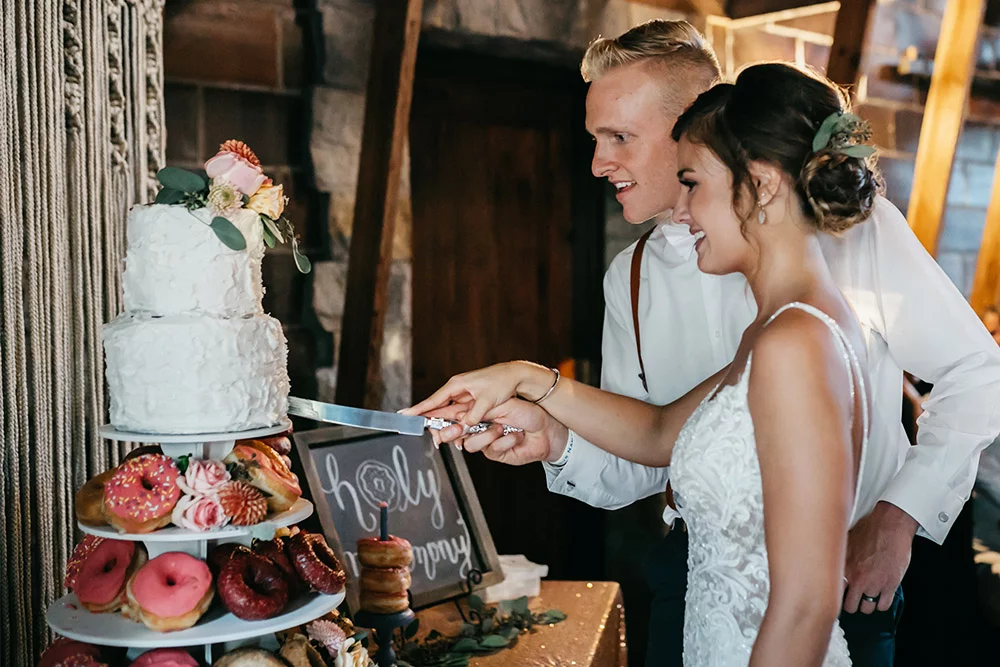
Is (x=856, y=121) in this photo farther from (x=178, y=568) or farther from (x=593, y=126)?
(x=178, y=568)

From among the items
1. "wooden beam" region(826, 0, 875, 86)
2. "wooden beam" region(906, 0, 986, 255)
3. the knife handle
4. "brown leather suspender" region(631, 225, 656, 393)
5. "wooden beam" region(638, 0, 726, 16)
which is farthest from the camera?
"wooden beam" region(638, 0, 726, 16)

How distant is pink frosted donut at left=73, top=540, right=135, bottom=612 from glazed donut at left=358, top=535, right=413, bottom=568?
1.99 feet

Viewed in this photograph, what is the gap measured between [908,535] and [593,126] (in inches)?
40.1

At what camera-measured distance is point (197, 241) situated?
5.14ft

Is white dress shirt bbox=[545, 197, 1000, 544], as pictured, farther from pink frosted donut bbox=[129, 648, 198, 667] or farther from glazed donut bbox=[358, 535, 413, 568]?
pink frosted donut bbox=[129, 648, 198, 667]

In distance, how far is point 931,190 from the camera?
11.8 ft

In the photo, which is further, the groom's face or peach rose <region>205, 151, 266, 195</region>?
the groom's face

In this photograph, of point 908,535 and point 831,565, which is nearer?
point 831,565

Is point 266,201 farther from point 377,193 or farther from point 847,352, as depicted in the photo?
point 377,193

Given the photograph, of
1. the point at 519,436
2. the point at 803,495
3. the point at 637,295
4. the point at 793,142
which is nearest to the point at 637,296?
the point at 637,295

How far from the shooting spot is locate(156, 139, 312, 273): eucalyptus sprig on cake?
5.16 ft

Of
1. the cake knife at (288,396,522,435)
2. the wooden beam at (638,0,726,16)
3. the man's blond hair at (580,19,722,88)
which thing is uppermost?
the wooden beam at (638,0,726,16)

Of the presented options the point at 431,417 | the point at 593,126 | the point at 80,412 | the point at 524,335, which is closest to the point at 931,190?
the point at 524,335

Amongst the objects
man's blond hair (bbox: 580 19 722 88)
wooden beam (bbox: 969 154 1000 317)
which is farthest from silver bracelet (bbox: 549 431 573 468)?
wooden beam (bbox: 969 154 1000 317)
